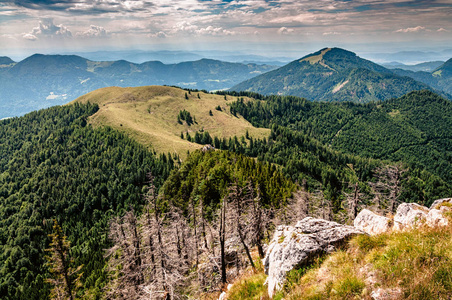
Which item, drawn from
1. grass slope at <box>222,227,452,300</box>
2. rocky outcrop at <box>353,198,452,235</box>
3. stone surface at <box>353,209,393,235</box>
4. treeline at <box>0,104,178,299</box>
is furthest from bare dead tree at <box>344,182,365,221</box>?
treeline at <box>0,104,178,299</box>

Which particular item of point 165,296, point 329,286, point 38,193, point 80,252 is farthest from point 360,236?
point 38,193

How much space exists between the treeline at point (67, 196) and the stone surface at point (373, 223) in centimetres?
9351

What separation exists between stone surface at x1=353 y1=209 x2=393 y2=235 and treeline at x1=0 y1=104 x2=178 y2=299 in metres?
Answer: 93.5

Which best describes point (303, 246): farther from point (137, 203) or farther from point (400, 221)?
point (137, 203)

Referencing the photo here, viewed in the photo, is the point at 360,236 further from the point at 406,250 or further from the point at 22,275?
the point at 22,275

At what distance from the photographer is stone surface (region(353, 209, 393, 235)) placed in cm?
1881

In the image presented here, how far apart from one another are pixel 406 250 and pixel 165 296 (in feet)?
76.4

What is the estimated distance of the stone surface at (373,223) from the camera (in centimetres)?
1881

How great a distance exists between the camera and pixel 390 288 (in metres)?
9.09

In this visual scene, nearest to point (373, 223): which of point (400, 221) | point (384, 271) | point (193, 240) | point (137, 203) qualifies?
point (400, 221)

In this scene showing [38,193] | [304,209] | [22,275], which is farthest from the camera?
[38,193]

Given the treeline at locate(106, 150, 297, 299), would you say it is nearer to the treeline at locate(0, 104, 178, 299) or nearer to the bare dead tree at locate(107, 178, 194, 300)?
the bare dead tree at locate(107, 178, 194, 300)

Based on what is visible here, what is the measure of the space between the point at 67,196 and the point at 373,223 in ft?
572

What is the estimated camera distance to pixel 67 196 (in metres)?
149
